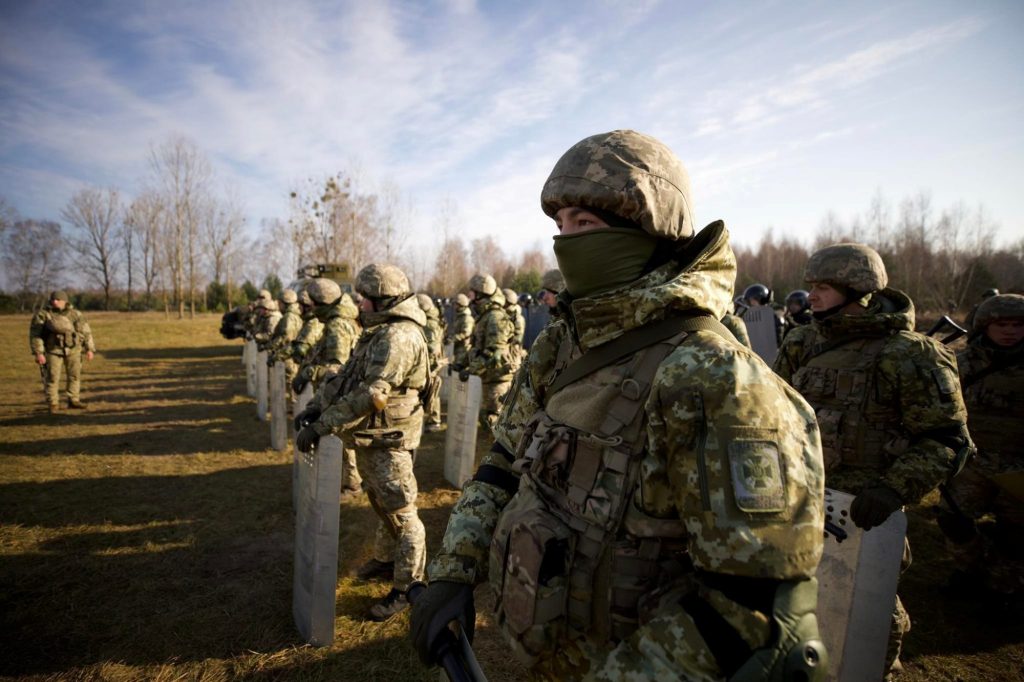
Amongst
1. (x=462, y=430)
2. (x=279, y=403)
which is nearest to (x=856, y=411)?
(x=462, y=430)

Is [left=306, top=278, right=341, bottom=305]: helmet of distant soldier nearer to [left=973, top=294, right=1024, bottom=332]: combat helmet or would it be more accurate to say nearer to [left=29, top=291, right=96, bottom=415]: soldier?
[left=973, top=294, right=1024, bottom=332]: combat helmet

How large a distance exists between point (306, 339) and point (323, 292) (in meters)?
2.13

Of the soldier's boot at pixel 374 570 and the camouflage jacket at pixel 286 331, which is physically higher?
the camouflage jacket at pixel 286 331

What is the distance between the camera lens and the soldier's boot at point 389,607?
4.10 m

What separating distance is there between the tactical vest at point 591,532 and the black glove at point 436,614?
0.19 metres

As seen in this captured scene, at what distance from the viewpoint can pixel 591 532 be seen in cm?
149

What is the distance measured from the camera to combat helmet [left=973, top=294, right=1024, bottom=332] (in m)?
4.45

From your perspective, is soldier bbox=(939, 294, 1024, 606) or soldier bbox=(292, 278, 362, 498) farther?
soldier bbox=(292, 278, 362, 498)

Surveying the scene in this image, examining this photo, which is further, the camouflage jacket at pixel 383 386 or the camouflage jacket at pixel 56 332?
the camouflage jacket at pixel 56 332

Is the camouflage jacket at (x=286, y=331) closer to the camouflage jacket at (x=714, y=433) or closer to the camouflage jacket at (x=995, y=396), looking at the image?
the camouflage jacket at (x=714, y=433)

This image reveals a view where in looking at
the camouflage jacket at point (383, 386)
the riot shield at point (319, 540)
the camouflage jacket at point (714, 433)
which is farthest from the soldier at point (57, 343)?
the camouflage jacket at point (714, 433)

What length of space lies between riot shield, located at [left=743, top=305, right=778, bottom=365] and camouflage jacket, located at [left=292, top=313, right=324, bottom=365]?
25.6 feet

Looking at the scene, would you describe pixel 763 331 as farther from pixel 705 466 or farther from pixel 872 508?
pixel 705 466

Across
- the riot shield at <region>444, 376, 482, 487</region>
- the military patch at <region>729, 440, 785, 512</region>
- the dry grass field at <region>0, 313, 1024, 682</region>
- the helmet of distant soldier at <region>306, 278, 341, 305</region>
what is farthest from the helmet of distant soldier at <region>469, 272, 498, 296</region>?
the military patch at <region>729, 440, 785, 512</region>
